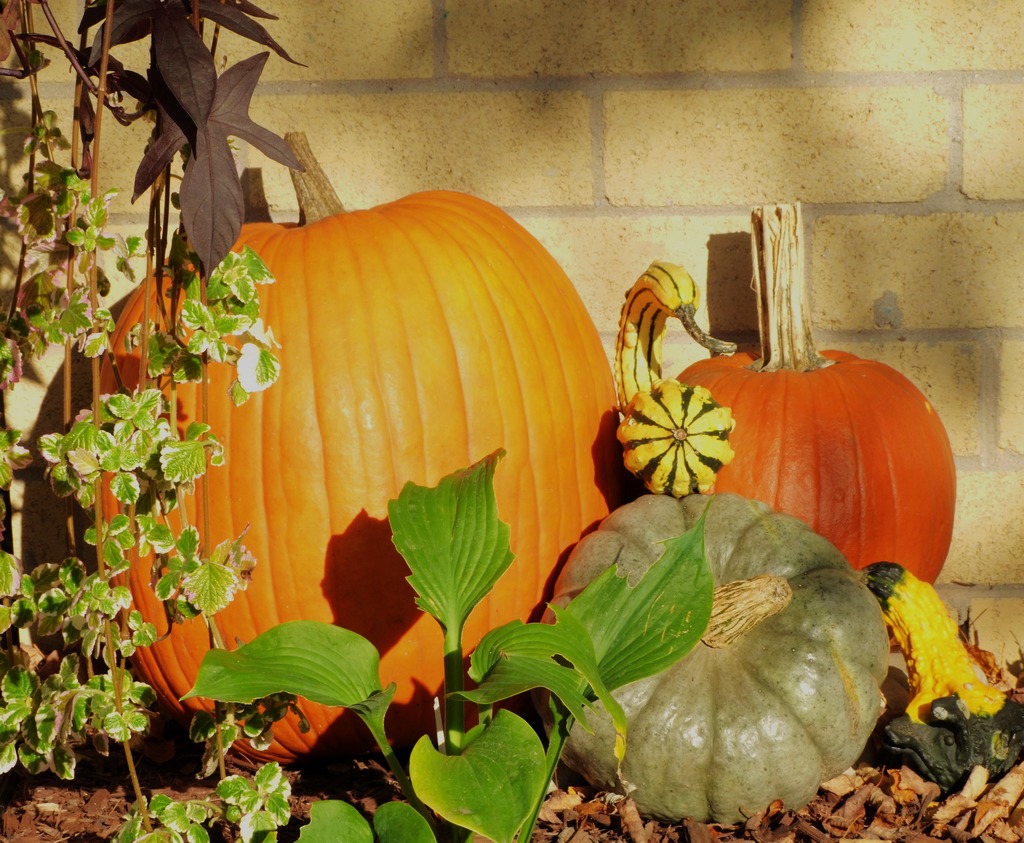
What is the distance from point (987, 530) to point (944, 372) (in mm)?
379

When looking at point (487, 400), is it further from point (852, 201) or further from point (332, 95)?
point (852, 201)

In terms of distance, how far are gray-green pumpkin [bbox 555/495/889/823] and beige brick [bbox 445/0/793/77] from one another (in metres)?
1.09

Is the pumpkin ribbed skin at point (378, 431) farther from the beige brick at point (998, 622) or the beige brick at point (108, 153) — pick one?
the beige brick at point (998, 622)

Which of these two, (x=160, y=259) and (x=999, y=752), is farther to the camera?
(x=999, y=752)

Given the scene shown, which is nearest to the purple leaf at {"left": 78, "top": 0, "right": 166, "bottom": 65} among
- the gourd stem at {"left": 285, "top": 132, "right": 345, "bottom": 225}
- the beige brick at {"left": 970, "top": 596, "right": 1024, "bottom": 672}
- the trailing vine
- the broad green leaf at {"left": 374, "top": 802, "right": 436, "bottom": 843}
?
the trailing vine

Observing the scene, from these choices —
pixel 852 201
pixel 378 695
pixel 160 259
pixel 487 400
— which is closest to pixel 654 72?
pixel 852 201

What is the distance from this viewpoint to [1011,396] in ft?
7.62

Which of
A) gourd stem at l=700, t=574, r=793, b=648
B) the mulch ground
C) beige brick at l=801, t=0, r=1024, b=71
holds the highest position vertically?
beige brick at l=801, t=0, r=1024, b=71

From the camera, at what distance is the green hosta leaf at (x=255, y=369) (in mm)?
1355

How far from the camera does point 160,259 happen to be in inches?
56.7

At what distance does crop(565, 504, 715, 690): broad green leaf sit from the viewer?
1.47 metres

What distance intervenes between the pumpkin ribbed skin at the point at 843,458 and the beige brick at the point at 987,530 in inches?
10.7

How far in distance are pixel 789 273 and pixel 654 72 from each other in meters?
0.52

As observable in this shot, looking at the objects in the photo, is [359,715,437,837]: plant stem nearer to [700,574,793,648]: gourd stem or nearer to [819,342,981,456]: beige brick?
[700,574,793,648]: gourd stem
